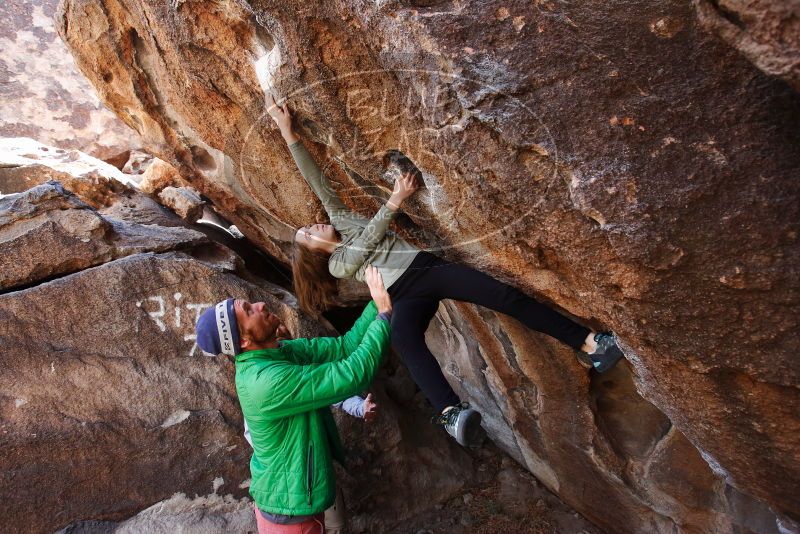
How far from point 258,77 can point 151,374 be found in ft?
6.08

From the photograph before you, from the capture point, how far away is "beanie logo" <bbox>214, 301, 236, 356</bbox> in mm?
2154

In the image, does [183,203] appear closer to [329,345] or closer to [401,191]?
[329,345]

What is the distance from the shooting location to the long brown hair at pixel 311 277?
2809 mm

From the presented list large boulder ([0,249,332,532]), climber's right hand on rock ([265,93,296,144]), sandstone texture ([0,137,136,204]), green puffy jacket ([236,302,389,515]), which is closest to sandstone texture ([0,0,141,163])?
sandstone texture ([0,137,136,204])

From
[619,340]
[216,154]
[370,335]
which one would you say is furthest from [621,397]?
[216,154]

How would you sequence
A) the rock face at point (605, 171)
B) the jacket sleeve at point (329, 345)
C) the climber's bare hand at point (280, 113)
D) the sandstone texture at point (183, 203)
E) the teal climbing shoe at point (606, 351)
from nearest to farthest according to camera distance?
1. the rock face at point (605, 171)
2. the teal climbing shoe at point (606, 351)
3. the jacket sleeve at point (329, 345)
4. the climber's bare hand at point (280, 113)
5. the sandstone texture at point (183, 203)

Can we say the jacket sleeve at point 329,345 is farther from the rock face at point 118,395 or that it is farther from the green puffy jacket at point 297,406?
the rock face at point 118,395

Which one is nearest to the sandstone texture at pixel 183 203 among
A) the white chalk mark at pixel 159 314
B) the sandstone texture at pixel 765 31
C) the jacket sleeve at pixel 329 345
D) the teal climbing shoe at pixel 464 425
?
the white chalk mark at pixel 159 314

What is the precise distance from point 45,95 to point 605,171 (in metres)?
11.8

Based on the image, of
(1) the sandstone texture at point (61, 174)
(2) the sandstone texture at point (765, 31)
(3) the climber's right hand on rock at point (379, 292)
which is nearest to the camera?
(2) the sandstone texture at point (765, 31)

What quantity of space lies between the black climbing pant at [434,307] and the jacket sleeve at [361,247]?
0.20 m

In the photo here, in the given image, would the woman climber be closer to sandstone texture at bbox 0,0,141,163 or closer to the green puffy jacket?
the green puffy jacket

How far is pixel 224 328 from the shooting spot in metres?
2.15

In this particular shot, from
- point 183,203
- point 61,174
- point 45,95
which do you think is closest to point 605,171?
point 183,203
